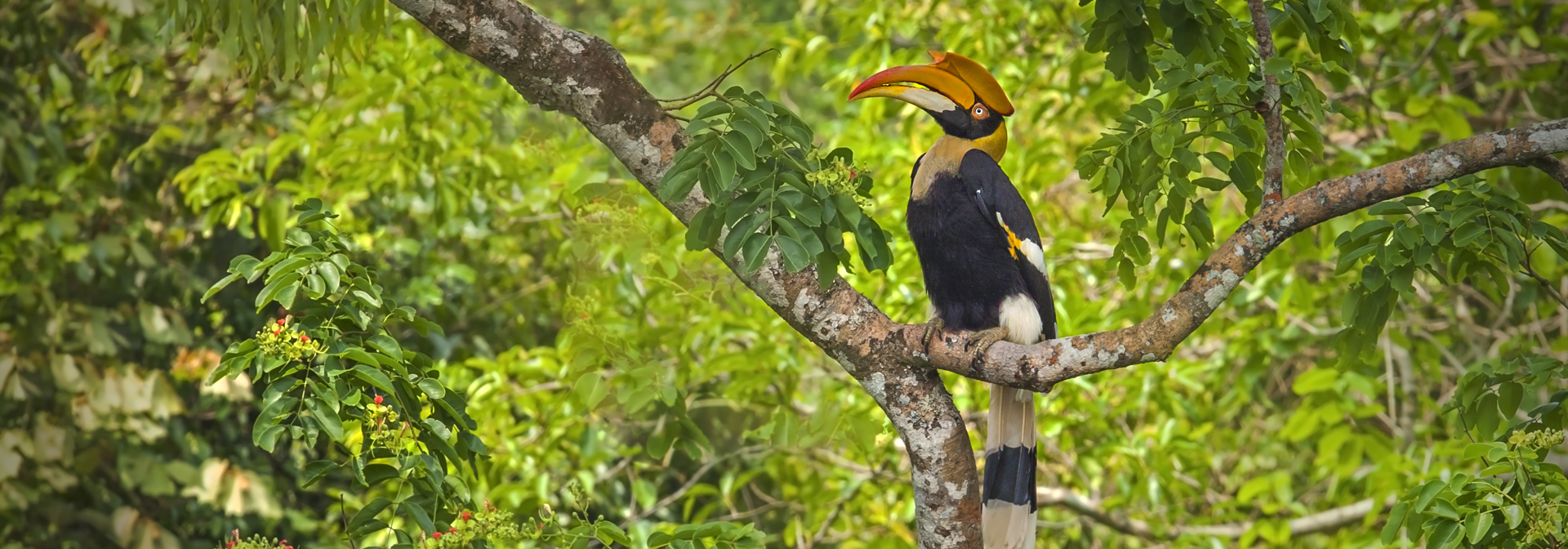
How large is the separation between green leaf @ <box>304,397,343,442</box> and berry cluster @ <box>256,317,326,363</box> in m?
0.07

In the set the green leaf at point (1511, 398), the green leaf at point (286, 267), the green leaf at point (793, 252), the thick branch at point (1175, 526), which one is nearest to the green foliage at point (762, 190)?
the green leaf at point (793, 252)

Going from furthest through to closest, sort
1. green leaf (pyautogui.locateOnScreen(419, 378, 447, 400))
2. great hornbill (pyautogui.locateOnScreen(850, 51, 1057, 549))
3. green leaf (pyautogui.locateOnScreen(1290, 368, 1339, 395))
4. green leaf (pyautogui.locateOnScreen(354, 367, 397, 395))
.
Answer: green leaf (pyautogui.locateOnScreen(1290, 368, 1339, 395)), great hornbill (pyautogui.locateOnScreen(850, 51, 1057, 549)), green leaf (pyautogui.locateOnScreen(419, 378, 447, 400)), green leaf (pyautogui.locateOnScreen(354, 367, 397, 395))

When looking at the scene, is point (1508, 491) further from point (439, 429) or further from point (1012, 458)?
point (439, 429)

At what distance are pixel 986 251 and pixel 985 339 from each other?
179 millimetres

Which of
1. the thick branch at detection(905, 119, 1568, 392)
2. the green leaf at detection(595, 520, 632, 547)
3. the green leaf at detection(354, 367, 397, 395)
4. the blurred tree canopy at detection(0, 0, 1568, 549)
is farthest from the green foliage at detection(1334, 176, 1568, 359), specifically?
the green leaf at detection(354, 367, 397, 395)


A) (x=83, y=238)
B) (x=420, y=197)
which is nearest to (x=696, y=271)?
(x=420, y=197)

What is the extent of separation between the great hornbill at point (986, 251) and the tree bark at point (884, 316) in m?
0.09

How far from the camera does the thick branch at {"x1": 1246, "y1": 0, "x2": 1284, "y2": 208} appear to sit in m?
1.69

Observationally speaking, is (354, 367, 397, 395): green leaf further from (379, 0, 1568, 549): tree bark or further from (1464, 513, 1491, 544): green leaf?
(1464, 513, 1491, 544): green leaf

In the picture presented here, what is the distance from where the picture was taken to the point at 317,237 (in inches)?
70.1

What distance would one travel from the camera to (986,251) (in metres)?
1.93

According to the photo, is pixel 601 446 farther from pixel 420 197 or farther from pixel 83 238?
pixel 83 238

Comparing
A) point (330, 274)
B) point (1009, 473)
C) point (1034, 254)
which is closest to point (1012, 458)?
point (1009, 473)

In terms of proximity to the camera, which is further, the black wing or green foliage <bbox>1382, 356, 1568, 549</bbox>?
the black wing
